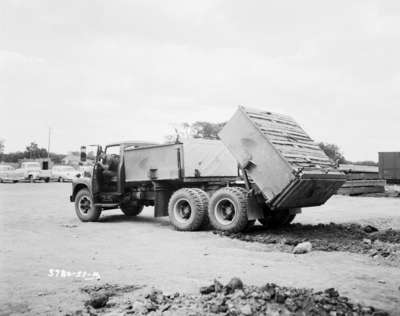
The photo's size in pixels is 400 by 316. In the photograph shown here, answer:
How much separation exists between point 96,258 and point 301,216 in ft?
26.8

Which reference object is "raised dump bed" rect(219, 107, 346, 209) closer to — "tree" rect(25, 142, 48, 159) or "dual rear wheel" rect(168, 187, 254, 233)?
"dual rear wheel" rect(168, 187, 254, 233)

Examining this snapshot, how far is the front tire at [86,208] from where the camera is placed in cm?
1298

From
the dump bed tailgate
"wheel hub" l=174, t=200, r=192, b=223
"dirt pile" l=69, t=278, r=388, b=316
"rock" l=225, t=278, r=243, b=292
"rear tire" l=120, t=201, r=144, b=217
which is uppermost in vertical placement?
the dump bed tailgate

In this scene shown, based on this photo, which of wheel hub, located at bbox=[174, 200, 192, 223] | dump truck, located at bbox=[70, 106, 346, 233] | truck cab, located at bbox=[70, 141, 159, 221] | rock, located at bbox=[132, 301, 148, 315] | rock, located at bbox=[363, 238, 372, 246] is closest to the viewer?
rock, located at bbox=[132, 301, 148, 315]

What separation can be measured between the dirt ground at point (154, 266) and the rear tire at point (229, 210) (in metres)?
0.36

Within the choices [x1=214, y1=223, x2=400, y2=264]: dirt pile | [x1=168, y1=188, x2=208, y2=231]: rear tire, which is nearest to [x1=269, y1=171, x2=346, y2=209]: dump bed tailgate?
[x1=214, y1=223, x2=400, y2=264]: dirt pile

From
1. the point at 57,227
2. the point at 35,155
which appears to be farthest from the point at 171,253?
the point at 35,155

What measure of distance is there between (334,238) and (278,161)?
1.88 meters

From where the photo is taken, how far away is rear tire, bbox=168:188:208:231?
1063 cm

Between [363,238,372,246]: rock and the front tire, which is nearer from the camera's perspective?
[363,238,372,246]: rock

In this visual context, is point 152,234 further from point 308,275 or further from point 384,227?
point 384,227

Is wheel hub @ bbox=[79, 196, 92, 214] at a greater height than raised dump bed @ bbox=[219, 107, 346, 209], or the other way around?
raised dump bed @ bbox=[219, 107, 346, 209]

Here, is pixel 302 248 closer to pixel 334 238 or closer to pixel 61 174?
pixel 334 238

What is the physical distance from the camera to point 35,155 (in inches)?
3814
